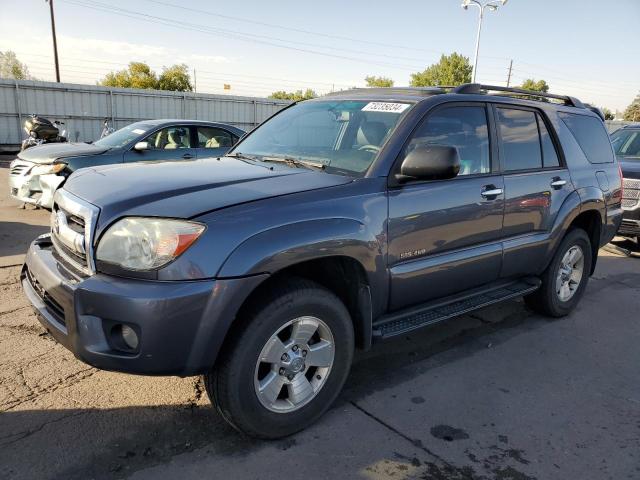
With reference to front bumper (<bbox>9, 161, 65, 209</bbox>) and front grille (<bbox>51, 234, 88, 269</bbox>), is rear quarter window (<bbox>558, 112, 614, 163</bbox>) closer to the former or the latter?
front grille (<bbox>51, 234, 88, 269</bbox>)

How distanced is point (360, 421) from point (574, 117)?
357cm

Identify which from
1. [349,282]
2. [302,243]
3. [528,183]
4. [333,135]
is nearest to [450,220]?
[349,282]

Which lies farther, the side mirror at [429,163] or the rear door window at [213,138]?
the rear door window at [213,138]

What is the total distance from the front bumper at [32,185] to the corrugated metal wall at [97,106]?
A: 33.4 feet

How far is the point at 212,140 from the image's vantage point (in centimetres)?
873

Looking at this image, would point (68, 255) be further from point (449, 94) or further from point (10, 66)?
point (10, 66)

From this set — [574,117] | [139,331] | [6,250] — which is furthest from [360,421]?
[6,250]

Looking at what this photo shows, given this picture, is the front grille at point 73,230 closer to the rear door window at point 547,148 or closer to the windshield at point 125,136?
the rear door window at point 547,148

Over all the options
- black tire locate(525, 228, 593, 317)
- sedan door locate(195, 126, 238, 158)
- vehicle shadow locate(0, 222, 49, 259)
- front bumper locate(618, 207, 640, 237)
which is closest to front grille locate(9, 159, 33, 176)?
vehicle shadow locate(0, 222, 49, 259)

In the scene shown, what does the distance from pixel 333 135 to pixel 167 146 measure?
550 centimetres

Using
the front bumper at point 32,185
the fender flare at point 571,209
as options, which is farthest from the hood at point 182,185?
the front bumper at point 32,185

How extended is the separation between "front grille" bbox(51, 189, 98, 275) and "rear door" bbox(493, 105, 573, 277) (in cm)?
282

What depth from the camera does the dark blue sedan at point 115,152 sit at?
7355mm

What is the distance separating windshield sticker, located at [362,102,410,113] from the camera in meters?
3.39
